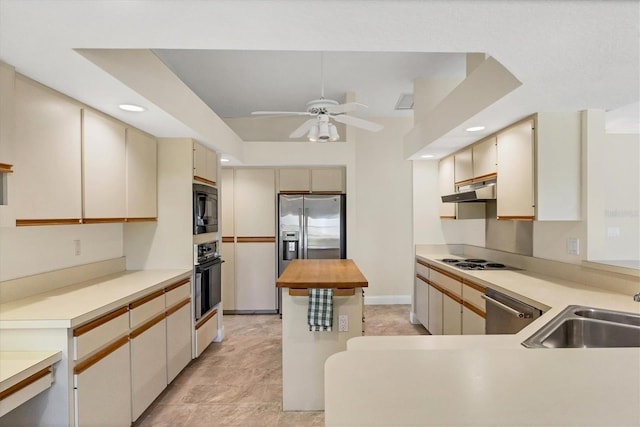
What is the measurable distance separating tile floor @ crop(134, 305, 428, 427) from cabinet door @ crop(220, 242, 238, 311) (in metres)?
0.56

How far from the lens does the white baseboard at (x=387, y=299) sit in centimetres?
536

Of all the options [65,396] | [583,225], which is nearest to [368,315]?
[583,225]

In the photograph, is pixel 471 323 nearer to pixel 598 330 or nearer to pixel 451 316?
pixel 451 316

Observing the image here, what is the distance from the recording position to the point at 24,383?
147 cm

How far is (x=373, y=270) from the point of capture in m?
5.39

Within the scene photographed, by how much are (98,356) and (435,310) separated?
3063mm

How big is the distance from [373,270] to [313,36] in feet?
14.3

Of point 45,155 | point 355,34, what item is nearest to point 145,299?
point 45,155

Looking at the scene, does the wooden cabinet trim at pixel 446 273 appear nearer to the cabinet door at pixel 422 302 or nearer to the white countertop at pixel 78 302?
the cabinet door at pixel 422 302

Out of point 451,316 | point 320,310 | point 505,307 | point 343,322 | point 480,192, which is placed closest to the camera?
point 505,307

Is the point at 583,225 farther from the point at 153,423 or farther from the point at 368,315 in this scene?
the point at 153,423

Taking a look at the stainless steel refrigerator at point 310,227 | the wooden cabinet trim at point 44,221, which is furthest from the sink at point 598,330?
the stainless steel refrigerator at point 310,227

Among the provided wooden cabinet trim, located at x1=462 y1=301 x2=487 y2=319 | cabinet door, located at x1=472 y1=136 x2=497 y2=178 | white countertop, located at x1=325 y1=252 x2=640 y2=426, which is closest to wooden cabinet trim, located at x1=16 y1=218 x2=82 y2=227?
white countertop, located at x1=325 y1=252 x2=640 y2=426

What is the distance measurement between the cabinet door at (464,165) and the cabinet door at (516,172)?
0.56m
